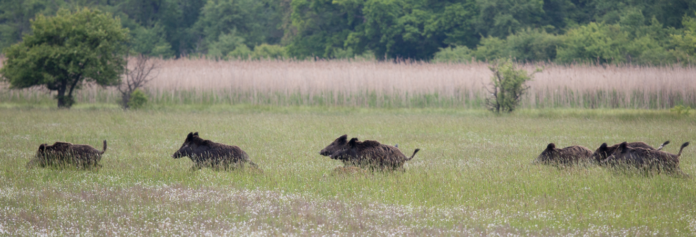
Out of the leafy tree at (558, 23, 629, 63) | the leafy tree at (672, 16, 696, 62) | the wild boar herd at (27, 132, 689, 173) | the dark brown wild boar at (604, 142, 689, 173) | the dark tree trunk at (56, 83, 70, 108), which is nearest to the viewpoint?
the dark brown wild boar at (604, 142, 689, 173)

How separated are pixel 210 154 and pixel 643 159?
20.9ft

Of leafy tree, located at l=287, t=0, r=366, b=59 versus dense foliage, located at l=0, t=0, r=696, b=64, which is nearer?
dense foliage, located at l=0, t=0, r=696, b=64

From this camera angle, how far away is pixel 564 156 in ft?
31.0

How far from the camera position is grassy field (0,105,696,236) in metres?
5.89

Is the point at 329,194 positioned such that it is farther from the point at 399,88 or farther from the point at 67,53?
the point at 399,88

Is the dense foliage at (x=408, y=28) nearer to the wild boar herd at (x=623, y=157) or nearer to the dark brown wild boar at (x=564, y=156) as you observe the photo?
the dark brown wild boar at (x=564, y=156)

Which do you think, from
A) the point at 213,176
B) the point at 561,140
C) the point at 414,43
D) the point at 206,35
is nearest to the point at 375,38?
the point at 414,43

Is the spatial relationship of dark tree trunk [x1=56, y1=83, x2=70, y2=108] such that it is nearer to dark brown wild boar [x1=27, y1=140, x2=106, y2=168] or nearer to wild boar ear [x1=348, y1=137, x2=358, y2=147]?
dark brown wild boar [x1=27, y1=140, x2=106, y2=168]

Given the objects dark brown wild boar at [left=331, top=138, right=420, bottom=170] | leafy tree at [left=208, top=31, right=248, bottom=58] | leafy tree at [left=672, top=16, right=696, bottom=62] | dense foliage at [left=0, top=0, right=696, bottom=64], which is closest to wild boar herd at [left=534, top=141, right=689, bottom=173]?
dark brown wild boar at [left=331, top=138, right=420, bottom=170]

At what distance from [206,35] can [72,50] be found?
3679 centimetres

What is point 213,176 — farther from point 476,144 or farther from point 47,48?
point 47,48

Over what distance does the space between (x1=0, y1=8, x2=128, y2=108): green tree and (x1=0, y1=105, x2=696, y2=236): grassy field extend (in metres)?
8.32

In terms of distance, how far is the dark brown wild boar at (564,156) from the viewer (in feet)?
30.7

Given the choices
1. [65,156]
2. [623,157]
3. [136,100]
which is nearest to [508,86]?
[623,157]
